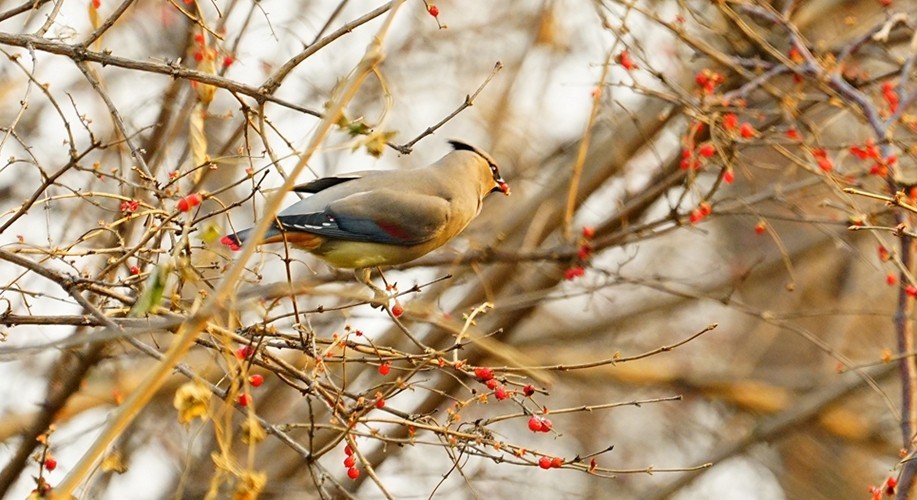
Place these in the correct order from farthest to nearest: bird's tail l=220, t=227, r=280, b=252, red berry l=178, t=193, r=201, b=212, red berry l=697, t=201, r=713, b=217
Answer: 1. red berry l=697, t=201, r=713, b=217
2. bird's tail l=220, t=227, r=280, b=252
3. red berry l=178, t=193, r=201, b=212

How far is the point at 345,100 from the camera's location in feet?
6.51

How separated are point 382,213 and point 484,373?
172 centimetres

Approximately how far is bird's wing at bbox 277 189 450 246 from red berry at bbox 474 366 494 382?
4.95ft

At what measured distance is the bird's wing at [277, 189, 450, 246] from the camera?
13.9ft

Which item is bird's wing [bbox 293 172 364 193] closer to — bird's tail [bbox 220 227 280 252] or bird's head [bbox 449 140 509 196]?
bird's tail [bbox 220 227 280 252]

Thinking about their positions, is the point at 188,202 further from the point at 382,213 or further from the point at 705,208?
the point at 705,208

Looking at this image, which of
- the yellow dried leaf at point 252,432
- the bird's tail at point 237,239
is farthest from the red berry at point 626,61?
the yellow dried leaf at point 252,432

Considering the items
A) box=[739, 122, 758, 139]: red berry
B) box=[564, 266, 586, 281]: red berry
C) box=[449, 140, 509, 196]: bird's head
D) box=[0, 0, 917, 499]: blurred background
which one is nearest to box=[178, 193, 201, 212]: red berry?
box=[0, 0, 917, 499]: blurred background

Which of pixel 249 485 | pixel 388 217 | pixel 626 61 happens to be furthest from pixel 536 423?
pixel 626 61

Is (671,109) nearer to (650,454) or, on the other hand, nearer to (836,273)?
(836,273)

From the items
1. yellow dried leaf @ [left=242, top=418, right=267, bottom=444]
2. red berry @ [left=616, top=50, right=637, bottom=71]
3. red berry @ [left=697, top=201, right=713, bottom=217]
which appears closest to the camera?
yellow dried leaf @ [left=242, top=418, right=267, bottom=444]

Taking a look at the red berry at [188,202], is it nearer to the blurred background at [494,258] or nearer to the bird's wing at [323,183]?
the blurred background at [494,258]

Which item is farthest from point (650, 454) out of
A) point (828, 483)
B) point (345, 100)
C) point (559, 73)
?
point (345, 100)

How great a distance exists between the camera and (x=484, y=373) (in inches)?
109
